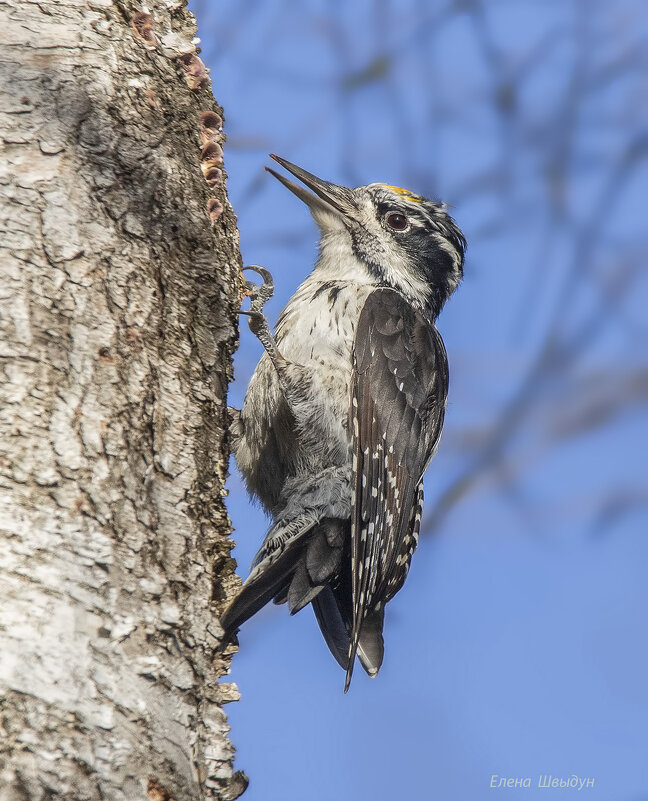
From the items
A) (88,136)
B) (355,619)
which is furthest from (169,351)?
(355,619)

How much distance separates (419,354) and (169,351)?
5.62 ft

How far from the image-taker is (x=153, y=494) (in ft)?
6.93

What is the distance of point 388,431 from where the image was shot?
3.61m

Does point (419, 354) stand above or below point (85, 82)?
above

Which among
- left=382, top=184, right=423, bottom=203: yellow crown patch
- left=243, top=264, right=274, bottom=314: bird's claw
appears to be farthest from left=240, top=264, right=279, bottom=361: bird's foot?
left=382, top=184, right=423, bottom=203: yellow crown patch

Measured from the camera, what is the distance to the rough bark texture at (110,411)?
67.0 inches

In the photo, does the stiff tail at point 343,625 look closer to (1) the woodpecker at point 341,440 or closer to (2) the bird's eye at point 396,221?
(1) the woodpecker at point 341,440

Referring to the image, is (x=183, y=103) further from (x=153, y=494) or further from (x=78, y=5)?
(x=153, y=494)

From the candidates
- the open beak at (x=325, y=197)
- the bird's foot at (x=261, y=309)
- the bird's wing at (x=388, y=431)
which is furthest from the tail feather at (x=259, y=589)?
the open beak at (x=325, y=197)

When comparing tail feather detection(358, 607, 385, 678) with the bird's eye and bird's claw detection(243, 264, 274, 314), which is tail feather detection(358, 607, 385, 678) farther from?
the bird's eye

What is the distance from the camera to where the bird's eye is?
423 cm

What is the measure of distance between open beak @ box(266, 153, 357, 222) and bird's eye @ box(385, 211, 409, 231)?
0.17 metres

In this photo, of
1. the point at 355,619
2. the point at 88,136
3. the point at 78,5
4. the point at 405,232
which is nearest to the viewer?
the point at 88,136

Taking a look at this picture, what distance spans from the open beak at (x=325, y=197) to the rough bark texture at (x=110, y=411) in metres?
1.24
